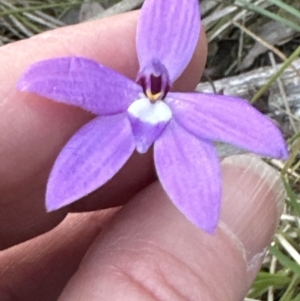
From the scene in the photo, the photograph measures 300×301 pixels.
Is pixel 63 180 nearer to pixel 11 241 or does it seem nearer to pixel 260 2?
pixel 11 241

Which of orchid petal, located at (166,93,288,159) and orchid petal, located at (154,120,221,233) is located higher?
orchid petal, located at (166,93,288,159)

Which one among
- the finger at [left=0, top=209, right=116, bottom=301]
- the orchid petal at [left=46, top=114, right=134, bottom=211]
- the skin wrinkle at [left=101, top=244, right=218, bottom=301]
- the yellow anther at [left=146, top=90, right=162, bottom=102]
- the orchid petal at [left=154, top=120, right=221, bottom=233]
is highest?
the yellow anther at [left=146, top=90, right=162, bottom=102]

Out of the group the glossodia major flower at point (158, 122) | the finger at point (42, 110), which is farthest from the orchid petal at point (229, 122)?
the finger at point (42, 110)

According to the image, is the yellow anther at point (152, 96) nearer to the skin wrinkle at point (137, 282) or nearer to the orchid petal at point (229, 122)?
the orchid petal at point (229, 122)

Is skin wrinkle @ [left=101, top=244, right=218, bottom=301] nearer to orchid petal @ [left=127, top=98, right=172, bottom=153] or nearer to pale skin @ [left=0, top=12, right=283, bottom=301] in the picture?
pale skin @ [left=0, top=12, right=283, bottom=301]

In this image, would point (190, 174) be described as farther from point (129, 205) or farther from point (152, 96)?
point (129, 205)

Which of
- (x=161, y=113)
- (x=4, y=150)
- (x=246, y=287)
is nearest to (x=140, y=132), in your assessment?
(x=161, y=113)

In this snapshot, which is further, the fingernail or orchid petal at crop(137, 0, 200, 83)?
the fingernail

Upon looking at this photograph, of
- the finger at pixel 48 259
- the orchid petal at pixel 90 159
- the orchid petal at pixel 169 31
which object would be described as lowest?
the finger at pixel 48 259

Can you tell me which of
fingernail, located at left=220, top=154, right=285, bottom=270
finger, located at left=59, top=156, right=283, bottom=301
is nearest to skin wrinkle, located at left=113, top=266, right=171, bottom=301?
finger, located at left=59, top=156, right=283, bottom=301
